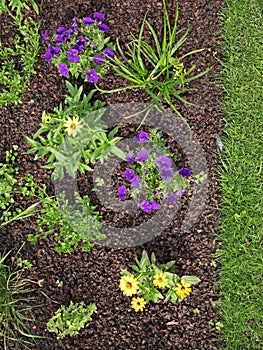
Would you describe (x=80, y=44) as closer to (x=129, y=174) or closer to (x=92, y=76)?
(x=92, y=76)

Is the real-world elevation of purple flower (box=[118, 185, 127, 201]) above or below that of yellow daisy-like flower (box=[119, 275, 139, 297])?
above

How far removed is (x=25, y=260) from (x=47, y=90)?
0.98m

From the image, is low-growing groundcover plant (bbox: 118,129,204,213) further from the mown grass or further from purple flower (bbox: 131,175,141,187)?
the mown grass

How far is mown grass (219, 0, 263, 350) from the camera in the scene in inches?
101

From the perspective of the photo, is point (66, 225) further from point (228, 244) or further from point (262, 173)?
point (262, 173)

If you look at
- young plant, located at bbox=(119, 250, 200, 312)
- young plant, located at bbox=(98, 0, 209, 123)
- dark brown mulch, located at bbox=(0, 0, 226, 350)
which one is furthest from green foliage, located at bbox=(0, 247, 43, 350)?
young plant, located at bbox=(98, 0, 209, 123)

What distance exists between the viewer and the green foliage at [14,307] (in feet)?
8.44

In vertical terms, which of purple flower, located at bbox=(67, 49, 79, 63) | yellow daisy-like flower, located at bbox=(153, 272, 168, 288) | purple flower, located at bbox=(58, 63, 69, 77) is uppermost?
purple flower, located at bbox=(67, 49, 79, 63)

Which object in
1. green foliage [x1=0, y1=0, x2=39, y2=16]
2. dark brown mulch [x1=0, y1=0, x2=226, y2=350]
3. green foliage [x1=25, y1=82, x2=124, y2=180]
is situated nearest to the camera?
green foliage [x1=25, y1=82, x2=124, y2=180]

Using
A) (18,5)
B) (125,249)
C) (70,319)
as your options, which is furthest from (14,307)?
(18,5)

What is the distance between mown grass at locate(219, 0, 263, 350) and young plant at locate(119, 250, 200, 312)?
0.26 m

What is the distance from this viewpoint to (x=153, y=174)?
101 inches

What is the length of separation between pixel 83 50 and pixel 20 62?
0.45 metres

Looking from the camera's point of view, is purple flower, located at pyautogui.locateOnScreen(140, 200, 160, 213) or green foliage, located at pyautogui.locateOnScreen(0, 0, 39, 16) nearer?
purple flower, located at pyautogui.locateOnScreen(140, 200, 160, 213)
